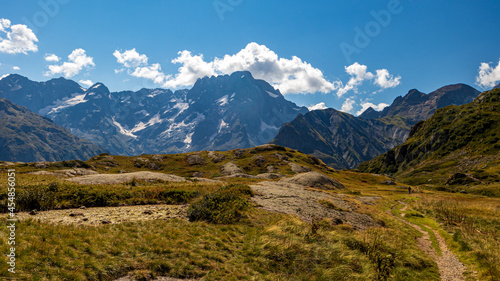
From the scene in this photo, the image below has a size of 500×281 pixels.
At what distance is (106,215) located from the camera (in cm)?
2069

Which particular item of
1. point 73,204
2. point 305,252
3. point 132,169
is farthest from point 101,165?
point 305,252

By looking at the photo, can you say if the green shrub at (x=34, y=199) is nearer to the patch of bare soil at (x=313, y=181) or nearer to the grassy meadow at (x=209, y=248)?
the grassy meadow at (x=209, y=248)

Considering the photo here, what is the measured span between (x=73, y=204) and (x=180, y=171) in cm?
9370

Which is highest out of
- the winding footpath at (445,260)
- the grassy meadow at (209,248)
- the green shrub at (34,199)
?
the green shrub at (34,199)

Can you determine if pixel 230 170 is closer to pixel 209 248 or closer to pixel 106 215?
pixel 106 215

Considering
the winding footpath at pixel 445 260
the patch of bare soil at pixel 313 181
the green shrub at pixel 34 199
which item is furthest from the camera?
the patch of bare soil at pixel 313 181

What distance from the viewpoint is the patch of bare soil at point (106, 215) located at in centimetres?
1820

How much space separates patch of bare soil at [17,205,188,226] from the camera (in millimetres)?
18203

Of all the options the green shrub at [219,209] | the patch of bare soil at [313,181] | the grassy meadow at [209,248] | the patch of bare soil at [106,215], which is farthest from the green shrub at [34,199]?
the patch of bare soil at [313,181]

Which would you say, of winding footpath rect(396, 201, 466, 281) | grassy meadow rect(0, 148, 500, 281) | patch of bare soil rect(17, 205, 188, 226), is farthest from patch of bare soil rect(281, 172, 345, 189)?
patch of bare soil rect(17, 205, 188, 226)

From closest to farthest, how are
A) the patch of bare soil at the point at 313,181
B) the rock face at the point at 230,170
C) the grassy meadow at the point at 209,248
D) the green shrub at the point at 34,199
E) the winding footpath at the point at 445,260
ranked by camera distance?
the grassy meadow at the point at 209,248, the winding footpath at the point at 445,260, the green shrub at the point at 34,199, the patch of bare soil at the point at 313,181, the rock face at the point at 230,170

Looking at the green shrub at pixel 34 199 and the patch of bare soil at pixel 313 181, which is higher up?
the green shrub at pixel 34 199

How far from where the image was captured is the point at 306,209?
30984mm

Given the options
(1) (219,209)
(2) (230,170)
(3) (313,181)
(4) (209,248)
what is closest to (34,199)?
(1) (219,209)
